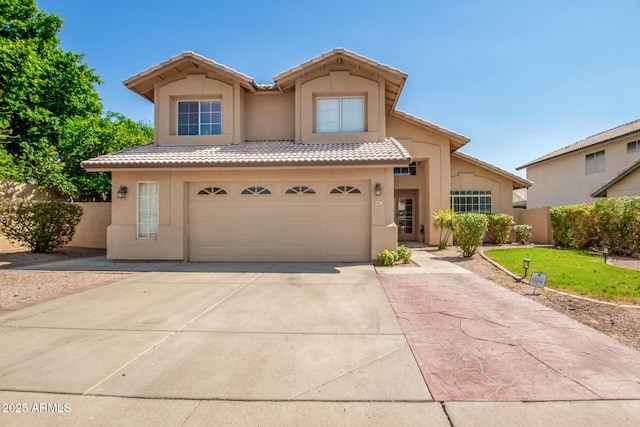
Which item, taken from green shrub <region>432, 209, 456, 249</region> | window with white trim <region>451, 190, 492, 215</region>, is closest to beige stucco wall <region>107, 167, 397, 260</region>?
green shrub <region>432, 209, 456, 249</region>

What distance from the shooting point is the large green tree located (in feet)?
52.2

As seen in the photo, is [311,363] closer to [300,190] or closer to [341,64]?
[300,190]

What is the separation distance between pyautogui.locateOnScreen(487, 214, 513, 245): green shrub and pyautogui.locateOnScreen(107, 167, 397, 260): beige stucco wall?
291 inches

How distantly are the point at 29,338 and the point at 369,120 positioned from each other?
438 inches

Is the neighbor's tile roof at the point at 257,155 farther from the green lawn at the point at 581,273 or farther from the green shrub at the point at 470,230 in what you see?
the green lawn at the point at 581,273

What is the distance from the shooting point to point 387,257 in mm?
10188

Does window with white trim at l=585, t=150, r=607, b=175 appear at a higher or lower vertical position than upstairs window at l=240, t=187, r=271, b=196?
higher

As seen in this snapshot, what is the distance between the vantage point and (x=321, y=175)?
1084 centimetres

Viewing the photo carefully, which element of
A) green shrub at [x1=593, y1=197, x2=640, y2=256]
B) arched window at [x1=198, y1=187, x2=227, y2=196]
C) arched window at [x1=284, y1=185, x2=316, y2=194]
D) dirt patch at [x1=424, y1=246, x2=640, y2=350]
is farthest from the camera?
arched window at [x1=198, y1=187, x2=227, y2=196]

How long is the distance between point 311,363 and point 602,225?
13.3 metres

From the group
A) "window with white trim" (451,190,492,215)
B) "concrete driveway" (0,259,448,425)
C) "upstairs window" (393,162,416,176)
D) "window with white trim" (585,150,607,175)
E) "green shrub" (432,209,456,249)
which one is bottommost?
"concrete driveway" (0,259,448,425)

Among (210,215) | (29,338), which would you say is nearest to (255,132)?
(210,215)

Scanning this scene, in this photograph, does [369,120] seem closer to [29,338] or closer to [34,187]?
[29,338]

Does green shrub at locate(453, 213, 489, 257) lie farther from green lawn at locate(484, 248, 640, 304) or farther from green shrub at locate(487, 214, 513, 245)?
green shrub at locate(487, 214, 513, 245)
